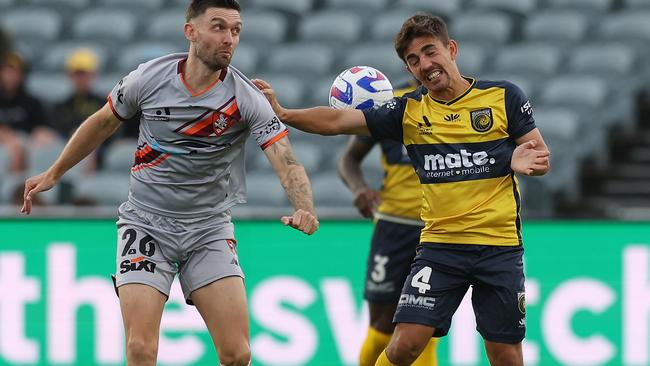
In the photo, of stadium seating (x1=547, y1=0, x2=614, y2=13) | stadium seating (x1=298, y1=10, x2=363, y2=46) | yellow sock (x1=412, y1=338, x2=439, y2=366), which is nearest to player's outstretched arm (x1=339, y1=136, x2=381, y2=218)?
yellow sock (x1=412, y1=338, x2=439, y2=366)

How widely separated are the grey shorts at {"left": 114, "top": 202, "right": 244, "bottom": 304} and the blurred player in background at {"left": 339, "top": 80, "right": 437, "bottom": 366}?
162 cm

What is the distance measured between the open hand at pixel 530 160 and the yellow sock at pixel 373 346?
2.16 metres

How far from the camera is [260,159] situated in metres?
12.8

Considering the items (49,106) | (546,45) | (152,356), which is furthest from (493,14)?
(152,356)

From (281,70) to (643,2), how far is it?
4083mm

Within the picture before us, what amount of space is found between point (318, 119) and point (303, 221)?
0.98 metres

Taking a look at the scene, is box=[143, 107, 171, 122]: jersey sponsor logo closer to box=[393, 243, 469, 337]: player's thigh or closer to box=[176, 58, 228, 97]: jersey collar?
box=[176, 58, 228, 97]: jersey collar

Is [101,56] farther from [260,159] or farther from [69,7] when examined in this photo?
[260,159]

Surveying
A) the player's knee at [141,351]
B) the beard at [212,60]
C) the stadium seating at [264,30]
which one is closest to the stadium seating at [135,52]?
the stadium seating at [264,30]

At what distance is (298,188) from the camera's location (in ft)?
22.6

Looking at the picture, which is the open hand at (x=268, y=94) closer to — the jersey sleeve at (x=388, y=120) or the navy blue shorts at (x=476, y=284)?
the jersey sleeve at (x=388, y=120)

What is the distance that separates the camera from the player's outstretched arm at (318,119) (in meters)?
7.33

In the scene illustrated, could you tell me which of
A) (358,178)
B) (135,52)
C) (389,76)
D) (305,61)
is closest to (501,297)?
(358,178)

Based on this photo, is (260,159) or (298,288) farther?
(260,159)
